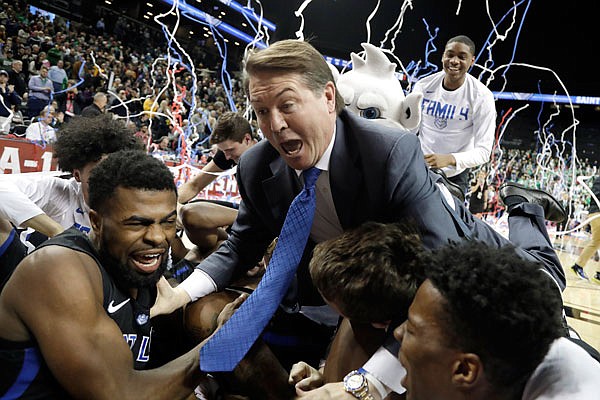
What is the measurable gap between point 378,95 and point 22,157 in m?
4.41

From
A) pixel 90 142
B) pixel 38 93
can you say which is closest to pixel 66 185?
pixel 90 142

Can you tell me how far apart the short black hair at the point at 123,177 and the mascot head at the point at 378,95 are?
0.96 m

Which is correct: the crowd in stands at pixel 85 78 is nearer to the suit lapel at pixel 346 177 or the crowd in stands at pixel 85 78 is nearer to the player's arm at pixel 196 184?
the player's arm at pixel 196 184

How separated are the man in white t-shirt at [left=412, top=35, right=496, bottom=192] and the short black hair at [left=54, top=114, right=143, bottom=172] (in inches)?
68.7

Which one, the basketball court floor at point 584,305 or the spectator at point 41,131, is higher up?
the basketball court floor at point 584,305

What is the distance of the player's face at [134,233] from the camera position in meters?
1.39

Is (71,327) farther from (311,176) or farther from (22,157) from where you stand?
(22,157)

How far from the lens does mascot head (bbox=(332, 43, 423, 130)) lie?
6.87 ft

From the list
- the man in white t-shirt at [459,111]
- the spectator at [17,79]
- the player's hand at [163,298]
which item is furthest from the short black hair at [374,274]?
the spectator at [17,79]

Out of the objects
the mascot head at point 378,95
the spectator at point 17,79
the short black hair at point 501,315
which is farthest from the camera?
the spectator at point 17,79

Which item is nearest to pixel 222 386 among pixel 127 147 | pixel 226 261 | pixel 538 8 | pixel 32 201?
pixel 226 261

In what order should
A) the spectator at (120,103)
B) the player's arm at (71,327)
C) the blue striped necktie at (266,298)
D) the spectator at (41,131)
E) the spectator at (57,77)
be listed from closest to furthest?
the player's arm at (71,327), the blue striped necktie at (266,298), the spectator at (41,131), the spectator at (57,77), the spectator at (120,103)

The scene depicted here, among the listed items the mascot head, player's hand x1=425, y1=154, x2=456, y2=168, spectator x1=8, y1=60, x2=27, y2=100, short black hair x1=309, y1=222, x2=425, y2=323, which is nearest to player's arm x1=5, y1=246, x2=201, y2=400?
short black hair x1=309, y1=222, x2=425, y2=323

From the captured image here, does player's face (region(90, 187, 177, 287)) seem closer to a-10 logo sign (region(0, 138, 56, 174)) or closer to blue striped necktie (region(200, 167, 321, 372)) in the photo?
blue striped necktie (region(200, 167, 321, 372))
